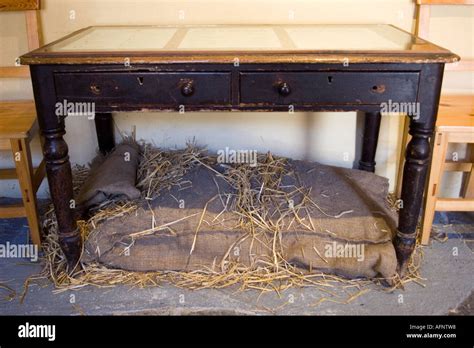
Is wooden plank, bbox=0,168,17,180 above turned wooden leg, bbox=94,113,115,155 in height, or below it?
below

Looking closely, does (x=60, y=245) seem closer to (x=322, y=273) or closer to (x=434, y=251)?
(x=322, y=273)

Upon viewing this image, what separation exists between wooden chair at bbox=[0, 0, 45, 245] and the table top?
281 mm

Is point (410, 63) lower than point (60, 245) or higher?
higher

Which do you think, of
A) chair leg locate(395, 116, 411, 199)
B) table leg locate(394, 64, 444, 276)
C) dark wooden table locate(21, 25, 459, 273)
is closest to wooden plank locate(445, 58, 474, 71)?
chair leg locate(395, 116, 411, 199)

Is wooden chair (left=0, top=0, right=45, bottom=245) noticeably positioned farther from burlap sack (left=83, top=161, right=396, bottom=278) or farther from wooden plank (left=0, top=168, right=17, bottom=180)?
burlap sack (left=83, top=161, right=396, bottom=278)

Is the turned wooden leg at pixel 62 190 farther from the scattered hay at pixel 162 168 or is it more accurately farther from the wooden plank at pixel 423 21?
the wooden plank at pixel 423 21

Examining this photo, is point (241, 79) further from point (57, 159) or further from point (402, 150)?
point (402, 150)

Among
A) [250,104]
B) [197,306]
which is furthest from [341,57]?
[197,306]

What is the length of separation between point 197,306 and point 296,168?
82 cm

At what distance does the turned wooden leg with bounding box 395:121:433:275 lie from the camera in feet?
5.89

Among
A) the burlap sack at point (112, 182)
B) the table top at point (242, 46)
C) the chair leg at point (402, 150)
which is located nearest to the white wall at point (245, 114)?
the chair leg at point (402, 150)

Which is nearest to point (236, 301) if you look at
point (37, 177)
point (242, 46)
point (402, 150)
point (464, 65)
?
point (242, 46)

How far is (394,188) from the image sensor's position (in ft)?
8.68
